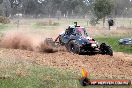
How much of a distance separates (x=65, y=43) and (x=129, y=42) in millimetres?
5710

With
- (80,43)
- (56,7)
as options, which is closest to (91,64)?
(80,43)

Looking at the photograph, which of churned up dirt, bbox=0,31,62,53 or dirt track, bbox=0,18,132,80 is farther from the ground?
churned up dirt, bbox=0,31,62,53

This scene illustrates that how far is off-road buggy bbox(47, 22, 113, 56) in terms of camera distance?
19359 millimetres

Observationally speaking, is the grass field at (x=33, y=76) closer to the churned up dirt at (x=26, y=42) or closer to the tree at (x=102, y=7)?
the churned up dirt at (x=26, y=42)

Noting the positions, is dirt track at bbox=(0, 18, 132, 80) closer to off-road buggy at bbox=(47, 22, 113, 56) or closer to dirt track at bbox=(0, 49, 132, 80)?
dirt track at bbox=(0, 49, 132, 80)

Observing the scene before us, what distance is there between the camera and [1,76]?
11.8 m

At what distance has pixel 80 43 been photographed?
19578 mm

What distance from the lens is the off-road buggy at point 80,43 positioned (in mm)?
19359

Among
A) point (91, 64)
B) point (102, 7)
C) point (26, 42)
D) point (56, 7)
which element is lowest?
point (91, 64)

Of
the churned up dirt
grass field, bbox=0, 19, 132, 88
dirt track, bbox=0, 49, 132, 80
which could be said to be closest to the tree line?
the churned up dirt

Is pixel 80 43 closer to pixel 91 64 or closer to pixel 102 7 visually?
pixel 91 64

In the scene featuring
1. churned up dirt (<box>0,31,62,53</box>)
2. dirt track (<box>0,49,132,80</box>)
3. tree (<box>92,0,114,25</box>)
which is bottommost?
dirt track (<box>0,49,132,80</box>)

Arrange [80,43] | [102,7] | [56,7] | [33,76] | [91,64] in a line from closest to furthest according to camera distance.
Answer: [33,76]
[91,64]
[80,43]
[102,7]
[56,7]

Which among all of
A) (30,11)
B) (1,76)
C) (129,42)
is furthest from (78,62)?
(30,11)
